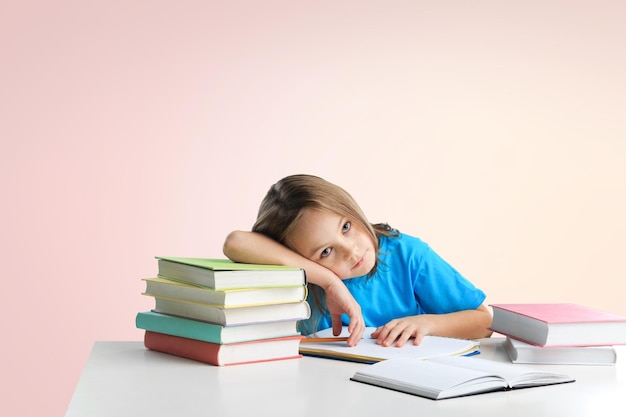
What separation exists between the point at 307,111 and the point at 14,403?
1.63 m

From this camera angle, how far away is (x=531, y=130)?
3.66 meters

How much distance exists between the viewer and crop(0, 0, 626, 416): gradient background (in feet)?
10.4

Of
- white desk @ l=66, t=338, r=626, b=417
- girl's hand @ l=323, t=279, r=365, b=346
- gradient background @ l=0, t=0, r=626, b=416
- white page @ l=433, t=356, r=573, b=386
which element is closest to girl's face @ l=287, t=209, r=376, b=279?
girl's hand @ l=323, t=279, r=365, b=346

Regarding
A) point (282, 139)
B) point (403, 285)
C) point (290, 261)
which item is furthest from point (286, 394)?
point (282, 139)

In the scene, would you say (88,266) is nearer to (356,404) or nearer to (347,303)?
(347,303)

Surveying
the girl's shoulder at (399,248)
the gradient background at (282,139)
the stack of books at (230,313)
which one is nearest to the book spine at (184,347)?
the stack of books at (230,313)

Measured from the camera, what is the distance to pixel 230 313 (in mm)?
1252

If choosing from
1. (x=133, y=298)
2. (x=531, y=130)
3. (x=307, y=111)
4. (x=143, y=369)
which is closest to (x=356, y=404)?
(x=143, y=369)

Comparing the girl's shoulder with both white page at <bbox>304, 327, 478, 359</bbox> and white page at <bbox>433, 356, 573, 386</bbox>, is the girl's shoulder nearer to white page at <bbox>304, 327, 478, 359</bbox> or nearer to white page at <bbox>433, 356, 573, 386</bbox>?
white page at <bbox>304, 327, 478, 359</bbox>

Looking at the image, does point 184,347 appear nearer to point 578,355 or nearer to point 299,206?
point 299,206

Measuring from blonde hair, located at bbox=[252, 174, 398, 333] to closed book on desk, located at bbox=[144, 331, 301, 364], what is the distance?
1.13 feet

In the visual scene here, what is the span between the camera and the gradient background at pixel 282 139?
3.17m

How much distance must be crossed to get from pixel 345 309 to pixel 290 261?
0.45 ft

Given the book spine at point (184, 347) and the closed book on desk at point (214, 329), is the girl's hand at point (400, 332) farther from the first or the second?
the book spine at point (184, 347)
